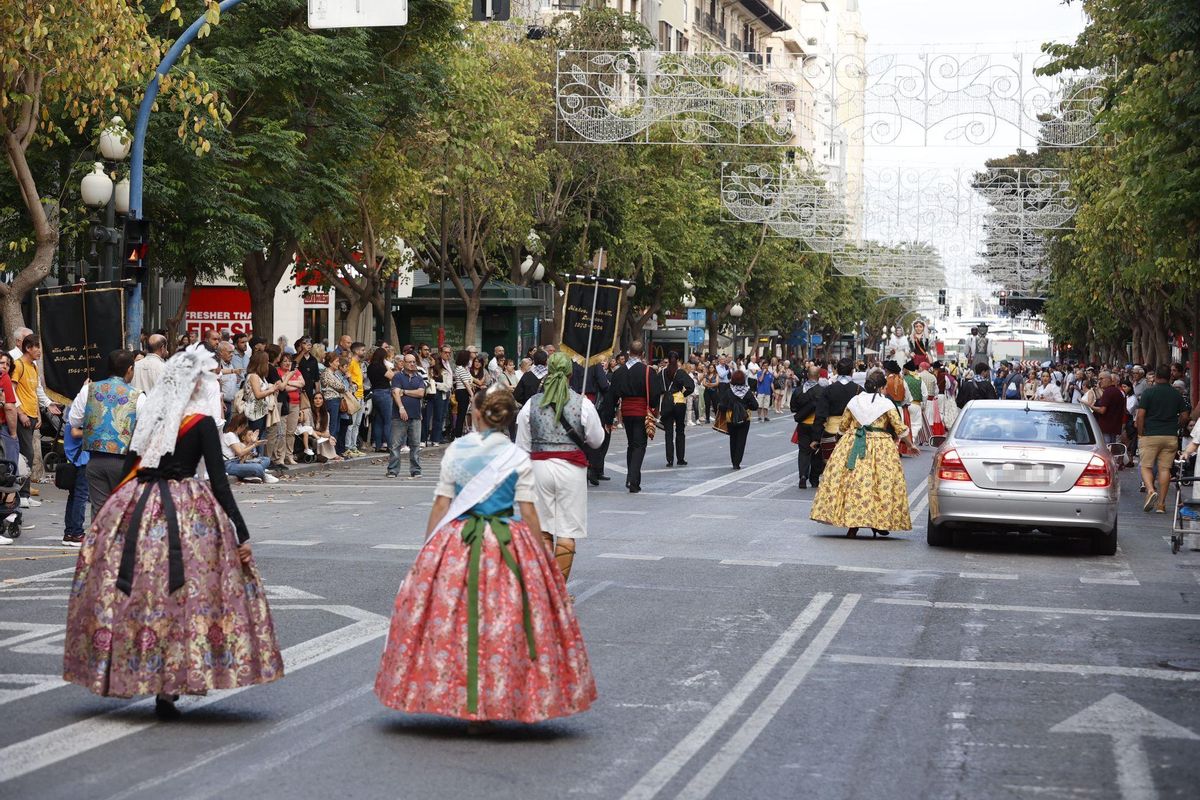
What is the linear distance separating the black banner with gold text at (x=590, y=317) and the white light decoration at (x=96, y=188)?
559 centimetres

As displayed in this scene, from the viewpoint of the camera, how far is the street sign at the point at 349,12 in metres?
19.1

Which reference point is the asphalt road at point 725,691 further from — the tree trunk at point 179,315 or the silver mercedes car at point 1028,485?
the tree trunk at point 179,315

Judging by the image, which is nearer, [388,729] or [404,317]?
[388,729]

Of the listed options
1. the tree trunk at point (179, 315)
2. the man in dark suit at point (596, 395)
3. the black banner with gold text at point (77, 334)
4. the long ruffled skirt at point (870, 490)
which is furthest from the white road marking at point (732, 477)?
the tree trunk at point (179, 315)

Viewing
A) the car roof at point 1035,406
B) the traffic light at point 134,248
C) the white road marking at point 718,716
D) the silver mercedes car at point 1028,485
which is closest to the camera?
the white road marking at point 718,716

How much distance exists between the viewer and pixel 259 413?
24094 mm

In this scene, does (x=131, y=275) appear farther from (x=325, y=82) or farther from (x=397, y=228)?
(x=397, y=228)

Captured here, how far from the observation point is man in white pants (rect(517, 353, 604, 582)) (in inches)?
448

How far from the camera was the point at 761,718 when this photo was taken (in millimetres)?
8570

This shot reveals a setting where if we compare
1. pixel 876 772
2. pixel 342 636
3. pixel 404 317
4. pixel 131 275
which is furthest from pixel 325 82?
pixel 404 317

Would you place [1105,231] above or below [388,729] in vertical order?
above

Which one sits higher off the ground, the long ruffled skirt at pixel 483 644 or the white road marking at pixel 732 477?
the long ruffled skirt at pixel 483 644

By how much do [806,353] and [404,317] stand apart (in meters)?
71.6

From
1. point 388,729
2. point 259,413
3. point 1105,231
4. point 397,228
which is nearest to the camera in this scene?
point 388,729
